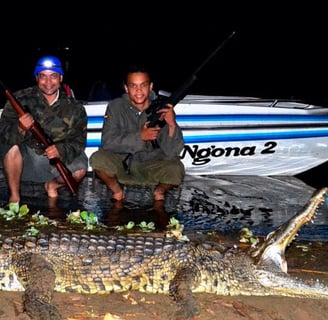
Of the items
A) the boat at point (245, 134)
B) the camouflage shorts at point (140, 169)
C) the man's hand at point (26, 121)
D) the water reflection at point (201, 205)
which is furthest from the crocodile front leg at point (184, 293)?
the boat at point (245, 134)

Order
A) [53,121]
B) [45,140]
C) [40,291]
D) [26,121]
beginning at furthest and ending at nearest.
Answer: [53,121] → [45,140] → [26,121] → [40,291]

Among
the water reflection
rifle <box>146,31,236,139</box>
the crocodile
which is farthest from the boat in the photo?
the crocodile

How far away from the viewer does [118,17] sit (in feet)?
120

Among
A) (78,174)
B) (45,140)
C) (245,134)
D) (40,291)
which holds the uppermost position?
(245,134)

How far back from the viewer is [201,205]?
22.0 feet

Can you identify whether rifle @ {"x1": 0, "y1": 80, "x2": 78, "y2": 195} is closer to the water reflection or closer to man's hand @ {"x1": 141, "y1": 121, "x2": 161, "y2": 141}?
the water reflection

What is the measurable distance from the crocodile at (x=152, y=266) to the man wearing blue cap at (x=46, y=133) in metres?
2.34

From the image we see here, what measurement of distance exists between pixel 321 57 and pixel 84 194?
1100 inches

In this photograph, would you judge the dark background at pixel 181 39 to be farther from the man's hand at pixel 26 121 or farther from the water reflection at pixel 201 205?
the man's hand at pixel 26 121

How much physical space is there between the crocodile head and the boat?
402 cm

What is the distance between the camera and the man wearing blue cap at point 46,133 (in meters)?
6.25

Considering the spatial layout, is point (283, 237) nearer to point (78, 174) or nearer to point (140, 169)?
point (140, 169)

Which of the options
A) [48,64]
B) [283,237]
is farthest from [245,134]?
[283,237]

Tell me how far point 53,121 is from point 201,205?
193 centimetres
